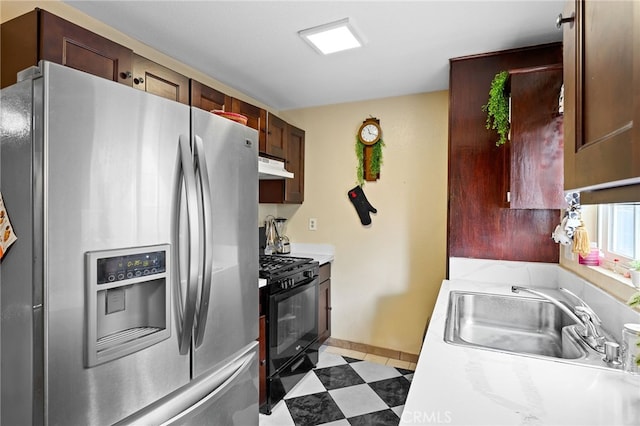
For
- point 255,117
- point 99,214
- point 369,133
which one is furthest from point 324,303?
point 99,214

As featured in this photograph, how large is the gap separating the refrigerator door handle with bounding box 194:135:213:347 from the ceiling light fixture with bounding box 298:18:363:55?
102cm

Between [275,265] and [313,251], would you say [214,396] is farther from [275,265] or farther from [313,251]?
[313,251]

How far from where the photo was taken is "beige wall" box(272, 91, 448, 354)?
112 inches

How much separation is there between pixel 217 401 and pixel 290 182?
6.54ft

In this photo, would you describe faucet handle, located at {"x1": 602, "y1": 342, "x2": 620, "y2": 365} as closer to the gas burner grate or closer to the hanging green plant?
the hanging green plant

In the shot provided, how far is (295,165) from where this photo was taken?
3160 millimetres

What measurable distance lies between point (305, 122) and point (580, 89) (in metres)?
2.76

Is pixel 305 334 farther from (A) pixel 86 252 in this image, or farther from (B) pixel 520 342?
(A) pixel 86 252

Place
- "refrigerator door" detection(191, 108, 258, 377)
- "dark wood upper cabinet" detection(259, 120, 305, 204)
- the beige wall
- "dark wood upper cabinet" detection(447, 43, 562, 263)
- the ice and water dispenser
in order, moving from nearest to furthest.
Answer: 1. the ice and water dispenser
2. "refrigerator door" detection(191, 108, 258, 377)
3. "dark wood upper cabinet" detection(447, 43, 562, 263)
4. the beige wall
5. "dark wood upper cabinet" detection(259, 120, 305, 204)

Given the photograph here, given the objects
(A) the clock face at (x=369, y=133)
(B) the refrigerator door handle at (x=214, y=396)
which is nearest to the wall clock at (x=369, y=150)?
(A) the clock face at (x=369, y=133)

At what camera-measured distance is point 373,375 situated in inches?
105

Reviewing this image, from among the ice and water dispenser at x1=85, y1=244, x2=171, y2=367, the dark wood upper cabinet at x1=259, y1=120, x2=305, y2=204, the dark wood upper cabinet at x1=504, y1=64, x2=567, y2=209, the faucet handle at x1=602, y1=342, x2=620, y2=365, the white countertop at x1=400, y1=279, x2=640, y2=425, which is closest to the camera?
the white countertop at x1=400, y1=279, x2=640, y2=425

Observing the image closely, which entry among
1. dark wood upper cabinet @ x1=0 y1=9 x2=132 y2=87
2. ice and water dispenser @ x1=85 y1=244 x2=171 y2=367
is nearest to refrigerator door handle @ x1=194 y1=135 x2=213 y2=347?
ice and water dispenser @ x1=85 y1=244 x2=171 y2=367

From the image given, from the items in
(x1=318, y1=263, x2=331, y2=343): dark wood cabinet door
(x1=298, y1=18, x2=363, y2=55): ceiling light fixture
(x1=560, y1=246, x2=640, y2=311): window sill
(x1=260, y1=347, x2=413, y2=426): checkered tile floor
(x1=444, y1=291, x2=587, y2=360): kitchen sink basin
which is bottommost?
(x1=260, y1=347, x2=413, y2=426): checkered tile floor
